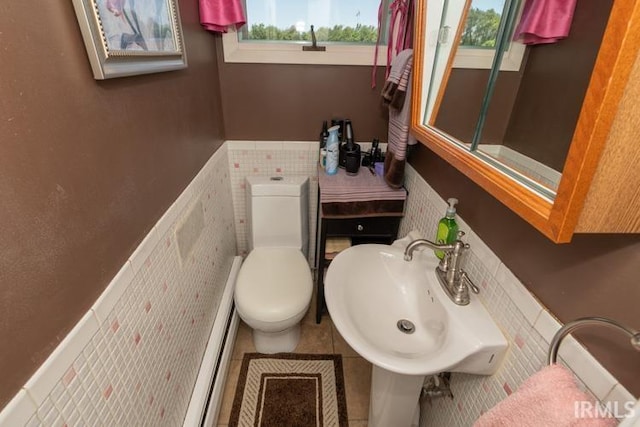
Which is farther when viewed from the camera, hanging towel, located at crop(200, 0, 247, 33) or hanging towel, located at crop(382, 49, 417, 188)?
hanging towel, located at crop(200, 0, 247, 33)

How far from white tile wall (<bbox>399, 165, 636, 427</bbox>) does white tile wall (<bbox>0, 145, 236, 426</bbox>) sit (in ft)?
3.14

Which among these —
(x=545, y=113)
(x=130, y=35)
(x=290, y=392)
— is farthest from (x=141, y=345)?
(x=545, y=113)

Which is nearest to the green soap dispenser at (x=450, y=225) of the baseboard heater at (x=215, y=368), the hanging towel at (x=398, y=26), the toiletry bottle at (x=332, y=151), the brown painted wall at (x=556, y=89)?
the brown painted wall at (x=556, y=89)

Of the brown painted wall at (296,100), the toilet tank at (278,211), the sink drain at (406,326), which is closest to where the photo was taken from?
the sink drain at (406,326)

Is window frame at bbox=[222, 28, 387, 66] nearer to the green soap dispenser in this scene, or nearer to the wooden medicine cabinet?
the wooden medicine cabinet

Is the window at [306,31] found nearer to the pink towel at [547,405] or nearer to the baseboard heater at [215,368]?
the baseboard heater at [215,368]

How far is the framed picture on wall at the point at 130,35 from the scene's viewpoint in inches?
24.6

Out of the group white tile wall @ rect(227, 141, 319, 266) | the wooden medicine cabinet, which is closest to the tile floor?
white tile wall @ rect(227, 141, 319, 266)

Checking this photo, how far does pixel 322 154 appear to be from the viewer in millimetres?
1687

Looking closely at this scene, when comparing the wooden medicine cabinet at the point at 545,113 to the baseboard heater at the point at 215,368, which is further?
the baseboard heater at the point at 215,368

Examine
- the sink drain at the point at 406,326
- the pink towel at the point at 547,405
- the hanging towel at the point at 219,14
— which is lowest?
the sink drain at the point at 406,326

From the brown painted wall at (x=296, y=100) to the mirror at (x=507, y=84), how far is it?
2.03 ft

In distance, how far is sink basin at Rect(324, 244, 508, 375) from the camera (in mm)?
812

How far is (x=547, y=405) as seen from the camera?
57 centimetres
